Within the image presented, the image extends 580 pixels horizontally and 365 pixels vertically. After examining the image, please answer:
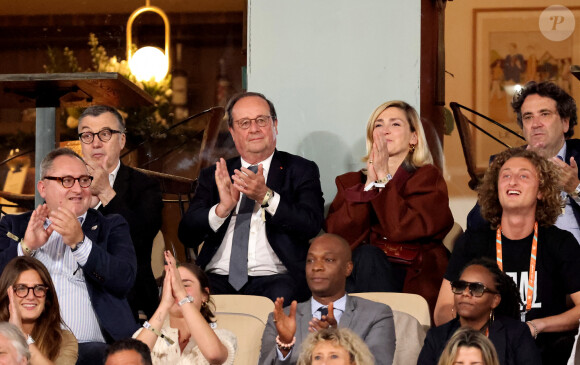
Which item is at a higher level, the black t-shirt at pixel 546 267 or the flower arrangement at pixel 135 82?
the flower arrangement at pixel 135 82

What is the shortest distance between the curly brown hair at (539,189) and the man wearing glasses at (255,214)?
2.47ft

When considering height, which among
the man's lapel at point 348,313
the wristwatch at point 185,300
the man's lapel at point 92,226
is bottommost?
the man's lapel at point 348,313

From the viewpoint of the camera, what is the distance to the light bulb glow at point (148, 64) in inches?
250

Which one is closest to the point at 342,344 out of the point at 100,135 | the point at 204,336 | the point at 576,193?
the point at 204,336

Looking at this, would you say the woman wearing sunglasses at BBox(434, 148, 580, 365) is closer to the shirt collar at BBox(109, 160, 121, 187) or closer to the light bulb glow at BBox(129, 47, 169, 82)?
the shirt collar at BBox(109, 160, 121, 187)

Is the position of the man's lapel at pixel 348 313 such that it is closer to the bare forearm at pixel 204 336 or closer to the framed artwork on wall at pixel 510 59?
the bare forearm at pixel 204 336

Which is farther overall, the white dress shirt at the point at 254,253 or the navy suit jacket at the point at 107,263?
the white dress shirt at the point at 254,253

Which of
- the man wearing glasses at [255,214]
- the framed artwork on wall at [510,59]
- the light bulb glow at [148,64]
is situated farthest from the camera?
the framed artwork on wall at [510,59]

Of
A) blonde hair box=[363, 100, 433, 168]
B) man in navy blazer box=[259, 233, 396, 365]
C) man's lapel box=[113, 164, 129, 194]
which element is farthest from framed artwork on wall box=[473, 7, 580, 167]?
man in navy blazer box=[259, 233, 396, 365]

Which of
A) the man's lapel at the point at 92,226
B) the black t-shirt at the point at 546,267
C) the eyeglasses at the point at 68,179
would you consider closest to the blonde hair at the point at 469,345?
the black t-shirt at the point at 546,267

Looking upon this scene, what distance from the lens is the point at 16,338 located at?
11.6 ft

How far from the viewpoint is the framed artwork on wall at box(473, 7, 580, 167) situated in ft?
21.7

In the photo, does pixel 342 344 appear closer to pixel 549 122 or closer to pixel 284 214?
pixel 284 214

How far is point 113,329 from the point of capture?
13.6 feet
